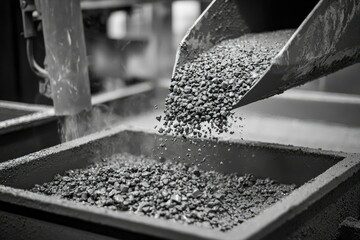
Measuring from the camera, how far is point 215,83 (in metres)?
2.21

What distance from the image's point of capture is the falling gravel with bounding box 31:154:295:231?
6.45 feet

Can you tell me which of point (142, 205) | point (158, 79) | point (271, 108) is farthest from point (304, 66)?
point (158, 79)

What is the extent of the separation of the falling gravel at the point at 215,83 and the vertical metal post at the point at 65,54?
93 centimetres

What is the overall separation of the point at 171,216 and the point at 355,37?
1.03 metres

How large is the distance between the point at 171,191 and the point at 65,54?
124cm

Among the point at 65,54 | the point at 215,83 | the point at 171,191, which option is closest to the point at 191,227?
the point at 171,191

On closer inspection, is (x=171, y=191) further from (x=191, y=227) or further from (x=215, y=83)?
(x=191, y=227)

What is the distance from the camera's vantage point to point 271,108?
→ 15.2ft

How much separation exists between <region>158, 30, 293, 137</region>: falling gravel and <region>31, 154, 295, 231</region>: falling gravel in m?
0.23

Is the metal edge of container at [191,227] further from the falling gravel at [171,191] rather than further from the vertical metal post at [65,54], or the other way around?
the vertical metal post at [65,54]

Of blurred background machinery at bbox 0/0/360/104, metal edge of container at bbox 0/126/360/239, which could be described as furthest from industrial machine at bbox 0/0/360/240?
blurred background machinery at bbox 0/0/360/104

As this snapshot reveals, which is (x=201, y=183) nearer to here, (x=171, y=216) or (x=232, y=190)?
(x=232, y=190)

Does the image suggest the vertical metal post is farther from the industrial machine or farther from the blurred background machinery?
the blurred background machinery

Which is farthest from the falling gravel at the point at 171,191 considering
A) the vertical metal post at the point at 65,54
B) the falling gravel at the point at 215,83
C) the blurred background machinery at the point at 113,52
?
the blurred background machinery at the point at 113,52
